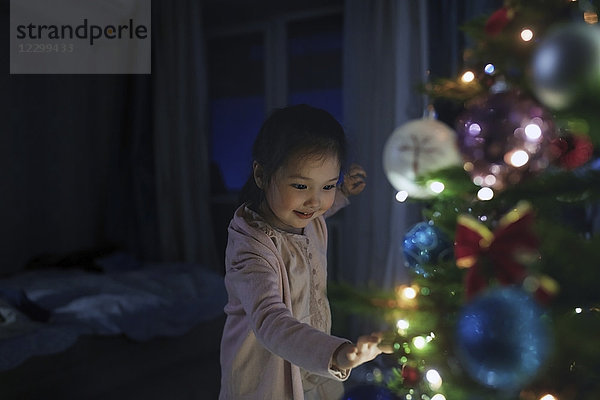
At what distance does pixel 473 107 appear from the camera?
0.90 metres

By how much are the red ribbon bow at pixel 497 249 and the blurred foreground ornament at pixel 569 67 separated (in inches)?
4.8

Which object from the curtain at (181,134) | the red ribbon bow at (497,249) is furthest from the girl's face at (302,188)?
the curtain at (181,134)

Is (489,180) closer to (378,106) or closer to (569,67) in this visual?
(569,67)

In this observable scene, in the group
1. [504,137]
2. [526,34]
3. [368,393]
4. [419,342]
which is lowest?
[368,393]

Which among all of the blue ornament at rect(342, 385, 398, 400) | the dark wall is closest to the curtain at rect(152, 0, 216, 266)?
the dark wall

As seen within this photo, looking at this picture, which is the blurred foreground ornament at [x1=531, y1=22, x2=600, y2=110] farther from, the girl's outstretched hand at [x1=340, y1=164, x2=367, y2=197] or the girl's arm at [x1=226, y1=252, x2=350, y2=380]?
the girl's outstretched hand at [x1=340, y1=164, x2=367, y2=197]

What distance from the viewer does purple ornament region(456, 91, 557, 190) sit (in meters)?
0.77

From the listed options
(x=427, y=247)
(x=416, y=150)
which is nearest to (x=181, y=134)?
(x=416, y=150)

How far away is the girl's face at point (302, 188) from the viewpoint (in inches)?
36.0

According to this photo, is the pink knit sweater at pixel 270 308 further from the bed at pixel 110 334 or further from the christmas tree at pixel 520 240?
the bed at pixel 110 334

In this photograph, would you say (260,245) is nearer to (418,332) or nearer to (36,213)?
(418,332)

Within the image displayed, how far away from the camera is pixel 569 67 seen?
0.47 metres

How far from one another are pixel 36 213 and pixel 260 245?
9.85 feet

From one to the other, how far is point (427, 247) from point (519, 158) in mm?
328
